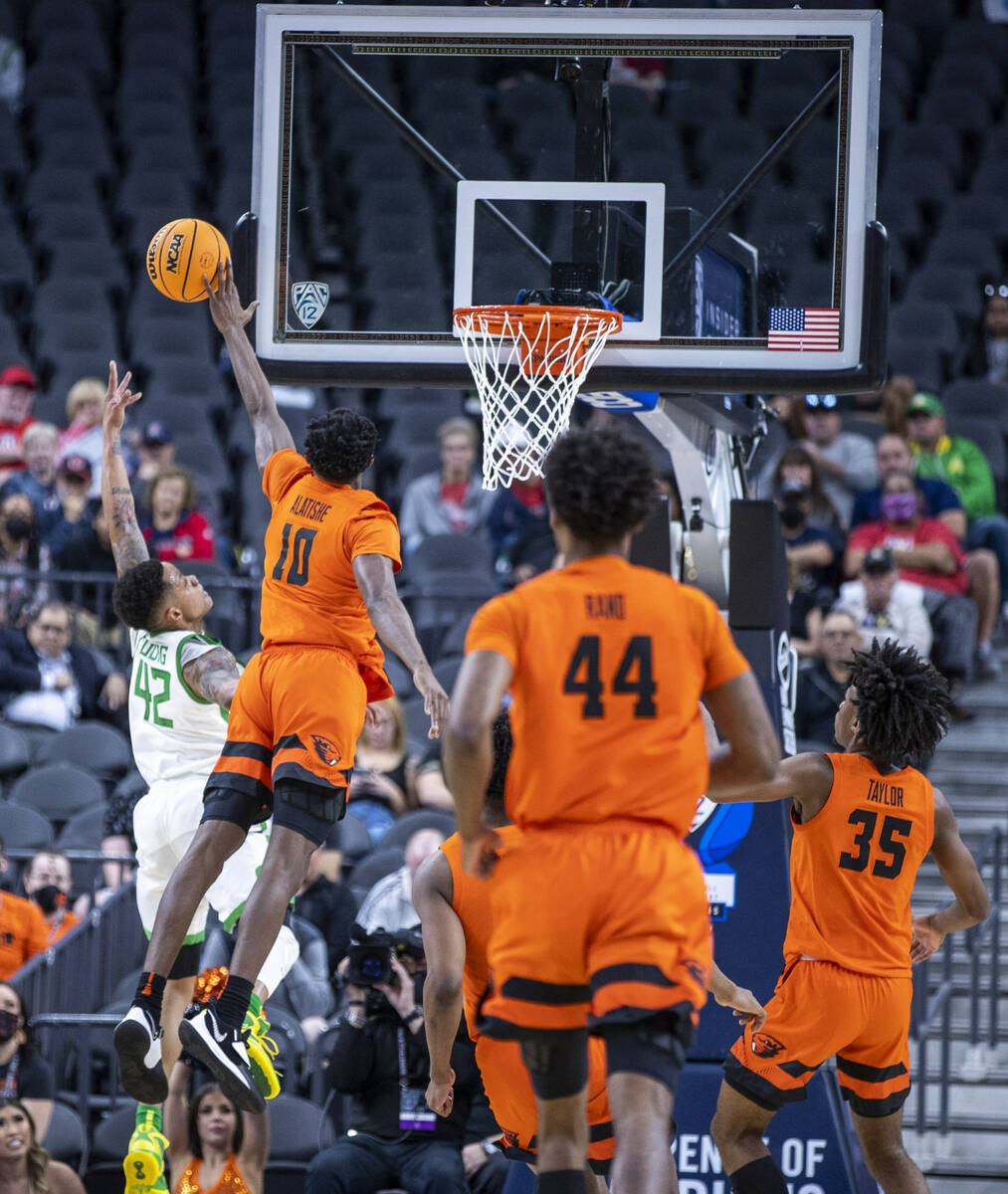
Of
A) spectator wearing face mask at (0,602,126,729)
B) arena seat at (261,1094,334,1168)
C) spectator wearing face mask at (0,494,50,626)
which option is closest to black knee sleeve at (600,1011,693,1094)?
arena seat at (261,1094,334,1168)

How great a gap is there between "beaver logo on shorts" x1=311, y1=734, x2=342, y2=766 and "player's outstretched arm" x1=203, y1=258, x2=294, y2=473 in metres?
1.10

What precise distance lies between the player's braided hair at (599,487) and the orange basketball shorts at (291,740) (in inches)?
76.6

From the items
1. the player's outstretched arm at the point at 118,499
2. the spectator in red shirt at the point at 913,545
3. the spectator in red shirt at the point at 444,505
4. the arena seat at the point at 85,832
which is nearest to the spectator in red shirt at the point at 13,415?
the spectator in red shirt at the point at 444,505

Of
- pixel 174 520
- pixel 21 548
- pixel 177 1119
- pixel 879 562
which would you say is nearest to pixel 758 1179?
pixel 177 1119

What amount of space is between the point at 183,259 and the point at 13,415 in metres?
6.64

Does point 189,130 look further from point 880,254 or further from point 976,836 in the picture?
point 880,254

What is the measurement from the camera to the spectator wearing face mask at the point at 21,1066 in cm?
873

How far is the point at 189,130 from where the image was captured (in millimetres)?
16500

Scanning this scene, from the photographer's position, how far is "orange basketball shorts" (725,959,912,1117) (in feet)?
19.8

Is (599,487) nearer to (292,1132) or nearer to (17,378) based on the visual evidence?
(292,1132)

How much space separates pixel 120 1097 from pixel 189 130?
9.68 metres

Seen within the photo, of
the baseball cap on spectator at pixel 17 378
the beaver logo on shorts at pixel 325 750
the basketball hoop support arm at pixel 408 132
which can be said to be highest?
the basketball hoop support arm at pixel 408 132

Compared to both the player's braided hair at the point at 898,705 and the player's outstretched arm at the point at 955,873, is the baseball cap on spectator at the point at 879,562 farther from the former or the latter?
the player's braided hair at the point at 898,705

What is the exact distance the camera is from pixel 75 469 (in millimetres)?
12219
